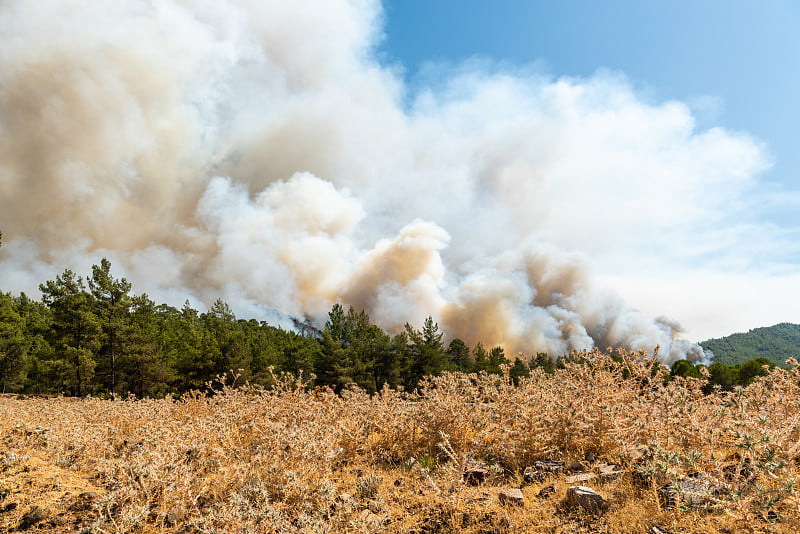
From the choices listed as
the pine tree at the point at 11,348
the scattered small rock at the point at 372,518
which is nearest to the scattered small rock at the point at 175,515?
the scattered small rock at the point at 372,518

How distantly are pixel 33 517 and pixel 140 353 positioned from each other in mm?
31134

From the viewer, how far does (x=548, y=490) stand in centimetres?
499

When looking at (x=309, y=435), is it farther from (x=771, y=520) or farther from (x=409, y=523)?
(x=771, y=520)

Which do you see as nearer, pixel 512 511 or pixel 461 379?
pixel 512 511

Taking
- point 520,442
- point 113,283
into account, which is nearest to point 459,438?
point 520,442

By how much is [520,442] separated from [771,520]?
10.7 feet

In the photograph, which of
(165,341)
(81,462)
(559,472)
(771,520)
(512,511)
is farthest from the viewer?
(165,341)

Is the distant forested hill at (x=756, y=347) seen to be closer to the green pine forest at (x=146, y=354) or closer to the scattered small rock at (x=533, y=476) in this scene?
the green pine forest at (x=146, y=354)

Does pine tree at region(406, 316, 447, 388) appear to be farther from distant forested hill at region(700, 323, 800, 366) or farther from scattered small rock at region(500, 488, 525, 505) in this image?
distant forested hill at region(700, 323, 800, 366)

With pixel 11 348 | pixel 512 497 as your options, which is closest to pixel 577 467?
pixel 512 497

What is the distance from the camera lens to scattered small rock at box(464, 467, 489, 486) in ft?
18.5

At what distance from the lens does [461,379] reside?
355 inches

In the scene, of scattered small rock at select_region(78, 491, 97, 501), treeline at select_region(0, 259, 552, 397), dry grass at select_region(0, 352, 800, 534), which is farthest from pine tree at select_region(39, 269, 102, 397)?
scattered small rock at select_region(78, 491, 97, 501)

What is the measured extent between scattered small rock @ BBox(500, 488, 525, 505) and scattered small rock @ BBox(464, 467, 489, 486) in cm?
78
